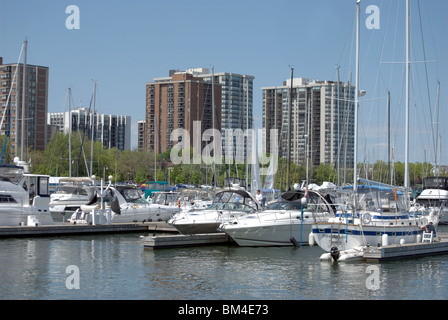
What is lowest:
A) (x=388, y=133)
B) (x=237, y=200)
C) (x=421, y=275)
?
(x=421, y=275)

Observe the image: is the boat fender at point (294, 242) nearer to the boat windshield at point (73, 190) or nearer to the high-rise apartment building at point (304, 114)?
the boat windshield at point (73, 190)

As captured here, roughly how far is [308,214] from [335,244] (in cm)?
583

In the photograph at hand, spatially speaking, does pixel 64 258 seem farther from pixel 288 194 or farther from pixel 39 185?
pixel 288 194

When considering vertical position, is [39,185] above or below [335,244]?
above

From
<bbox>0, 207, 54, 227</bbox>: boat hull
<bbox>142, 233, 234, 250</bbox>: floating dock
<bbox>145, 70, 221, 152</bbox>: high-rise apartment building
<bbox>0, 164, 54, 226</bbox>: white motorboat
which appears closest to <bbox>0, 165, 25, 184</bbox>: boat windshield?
<bbox>0, 164, 54, 226</bbox>: white motorboat

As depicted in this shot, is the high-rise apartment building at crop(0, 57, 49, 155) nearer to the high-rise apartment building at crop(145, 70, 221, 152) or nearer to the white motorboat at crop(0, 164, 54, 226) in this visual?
the high-rise apartment building at crop(145, 70, 221, 152)

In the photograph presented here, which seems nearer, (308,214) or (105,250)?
(105,250)

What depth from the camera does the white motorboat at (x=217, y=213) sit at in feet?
115

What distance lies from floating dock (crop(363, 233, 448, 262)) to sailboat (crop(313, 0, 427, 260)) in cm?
71

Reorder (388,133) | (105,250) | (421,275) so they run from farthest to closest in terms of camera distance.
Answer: (388,133) < (105,250) < (421,275)

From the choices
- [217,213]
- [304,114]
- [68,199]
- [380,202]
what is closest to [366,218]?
[380,202]

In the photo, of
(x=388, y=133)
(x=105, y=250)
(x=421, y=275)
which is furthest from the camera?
(x=388, y=133)
